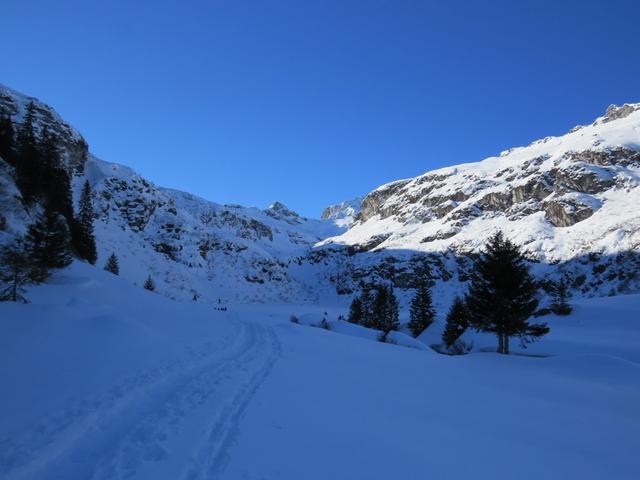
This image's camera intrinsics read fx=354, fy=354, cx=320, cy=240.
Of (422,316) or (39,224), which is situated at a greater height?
(39,224)

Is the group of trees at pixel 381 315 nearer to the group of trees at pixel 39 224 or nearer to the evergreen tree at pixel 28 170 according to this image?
the group of trees at pixel 39 224

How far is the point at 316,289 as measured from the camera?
112 metres

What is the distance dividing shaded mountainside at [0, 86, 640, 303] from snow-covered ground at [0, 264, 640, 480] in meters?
29.5

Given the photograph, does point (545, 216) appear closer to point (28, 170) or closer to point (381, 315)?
point (381, 315)

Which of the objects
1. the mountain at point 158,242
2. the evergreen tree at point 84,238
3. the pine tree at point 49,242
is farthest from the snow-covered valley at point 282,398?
the mountain at point 158,242

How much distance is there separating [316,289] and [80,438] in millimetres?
106673

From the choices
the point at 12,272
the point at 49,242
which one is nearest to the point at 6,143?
the point at 49,242

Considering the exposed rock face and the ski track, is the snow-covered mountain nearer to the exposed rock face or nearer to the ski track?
the ski track

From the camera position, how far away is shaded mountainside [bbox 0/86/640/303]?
7206 centimetres

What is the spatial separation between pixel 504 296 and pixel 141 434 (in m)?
21.5

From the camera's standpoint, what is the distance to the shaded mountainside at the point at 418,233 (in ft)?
236

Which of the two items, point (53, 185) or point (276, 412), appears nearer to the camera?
point (276, 412)

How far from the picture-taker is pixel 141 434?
238 inches

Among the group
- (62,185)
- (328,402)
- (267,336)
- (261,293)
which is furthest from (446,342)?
(261,293)
